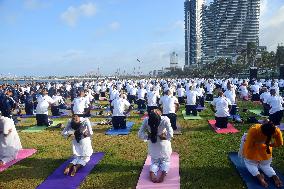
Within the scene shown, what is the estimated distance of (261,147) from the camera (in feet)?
24.7

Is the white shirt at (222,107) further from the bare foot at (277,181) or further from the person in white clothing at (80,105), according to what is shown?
the bare foot at (277,181)

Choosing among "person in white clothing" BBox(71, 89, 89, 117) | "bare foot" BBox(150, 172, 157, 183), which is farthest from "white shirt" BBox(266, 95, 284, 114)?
"bare foot" BBox(150, 172, 157, 183)

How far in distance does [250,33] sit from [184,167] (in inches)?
5656

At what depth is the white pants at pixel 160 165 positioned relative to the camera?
25.9ft

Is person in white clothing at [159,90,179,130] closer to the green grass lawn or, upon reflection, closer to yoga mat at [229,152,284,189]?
the green grass lawn

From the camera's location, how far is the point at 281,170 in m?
8.24

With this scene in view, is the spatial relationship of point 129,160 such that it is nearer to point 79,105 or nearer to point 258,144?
point 258,144

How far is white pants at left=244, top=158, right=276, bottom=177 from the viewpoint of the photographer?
7.39 m

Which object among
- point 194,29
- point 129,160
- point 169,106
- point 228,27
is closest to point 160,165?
point 129,160

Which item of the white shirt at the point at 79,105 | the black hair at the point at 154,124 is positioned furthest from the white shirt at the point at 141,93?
the black hair at the point at 154,124

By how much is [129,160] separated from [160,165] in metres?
1.61

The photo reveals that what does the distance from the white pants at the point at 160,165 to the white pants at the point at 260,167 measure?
1763 mm

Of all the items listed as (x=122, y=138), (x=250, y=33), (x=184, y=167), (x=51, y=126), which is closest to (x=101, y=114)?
(x=51, y=126)

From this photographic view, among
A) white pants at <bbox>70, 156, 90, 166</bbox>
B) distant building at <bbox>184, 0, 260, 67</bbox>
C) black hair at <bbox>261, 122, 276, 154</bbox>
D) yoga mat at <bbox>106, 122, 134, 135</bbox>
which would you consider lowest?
yoga mat at <bbox>106, 122, 134, 135</bbox>
